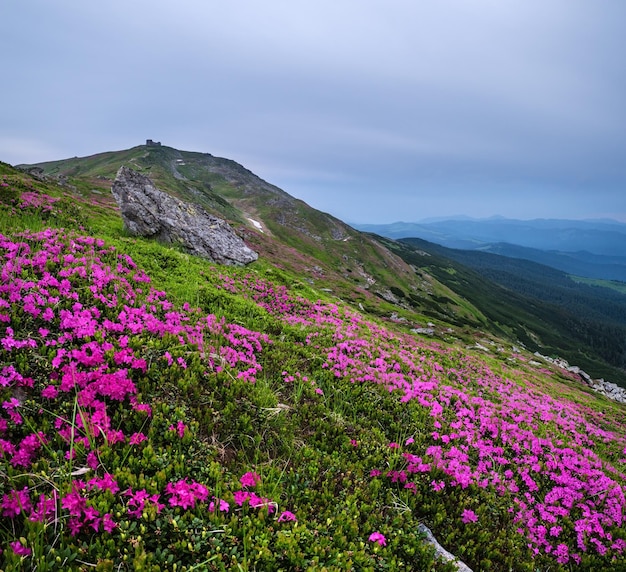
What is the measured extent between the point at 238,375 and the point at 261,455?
93.8 inches

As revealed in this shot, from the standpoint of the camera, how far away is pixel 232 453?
6.82m

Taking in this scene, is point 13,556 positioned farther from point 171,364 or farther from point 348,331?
point 348,331

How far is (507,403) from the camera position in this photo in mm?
15547

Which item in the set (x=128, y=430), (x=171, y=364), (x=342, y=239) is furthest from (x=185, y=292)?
(x=342, y=239)

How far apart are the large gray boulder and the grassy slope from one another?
991 centimetres

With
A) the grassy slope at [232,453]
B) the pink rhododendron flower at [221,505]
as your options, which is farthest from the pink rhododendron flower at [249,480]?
the pink rhododendron flower at [221,505]

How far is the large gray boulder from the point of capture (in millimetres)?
23234

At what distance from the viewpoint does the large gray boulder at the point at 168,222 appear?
23234mm

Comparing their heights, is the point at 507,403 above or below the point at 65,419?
below

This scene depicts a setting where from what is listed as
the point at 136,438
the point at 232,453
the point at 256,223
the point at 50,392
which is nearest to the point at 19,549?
the point at 136,438

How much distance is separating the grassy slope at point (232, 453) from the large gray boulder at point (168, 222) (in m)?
9.91

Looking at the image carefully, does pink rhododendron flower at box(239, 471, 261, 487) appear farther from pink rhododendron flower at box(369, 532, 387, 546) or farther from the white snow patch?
the white snow patch

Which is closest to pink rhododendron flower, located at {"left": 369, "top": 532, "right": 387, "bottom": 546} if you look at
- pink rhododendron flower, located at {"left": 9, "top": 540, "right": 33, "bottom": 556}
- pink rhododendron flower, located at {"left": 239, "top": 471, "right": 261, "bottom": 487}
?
pink rhododendron flower, located at {"left": 239, "top": 471, "right": 261, "bottom": 487}

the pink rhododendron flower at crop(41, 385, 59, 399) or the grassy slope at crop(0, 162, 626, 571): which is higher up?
the pink rhododendron flower at crop(41, 385, 59, 399)
